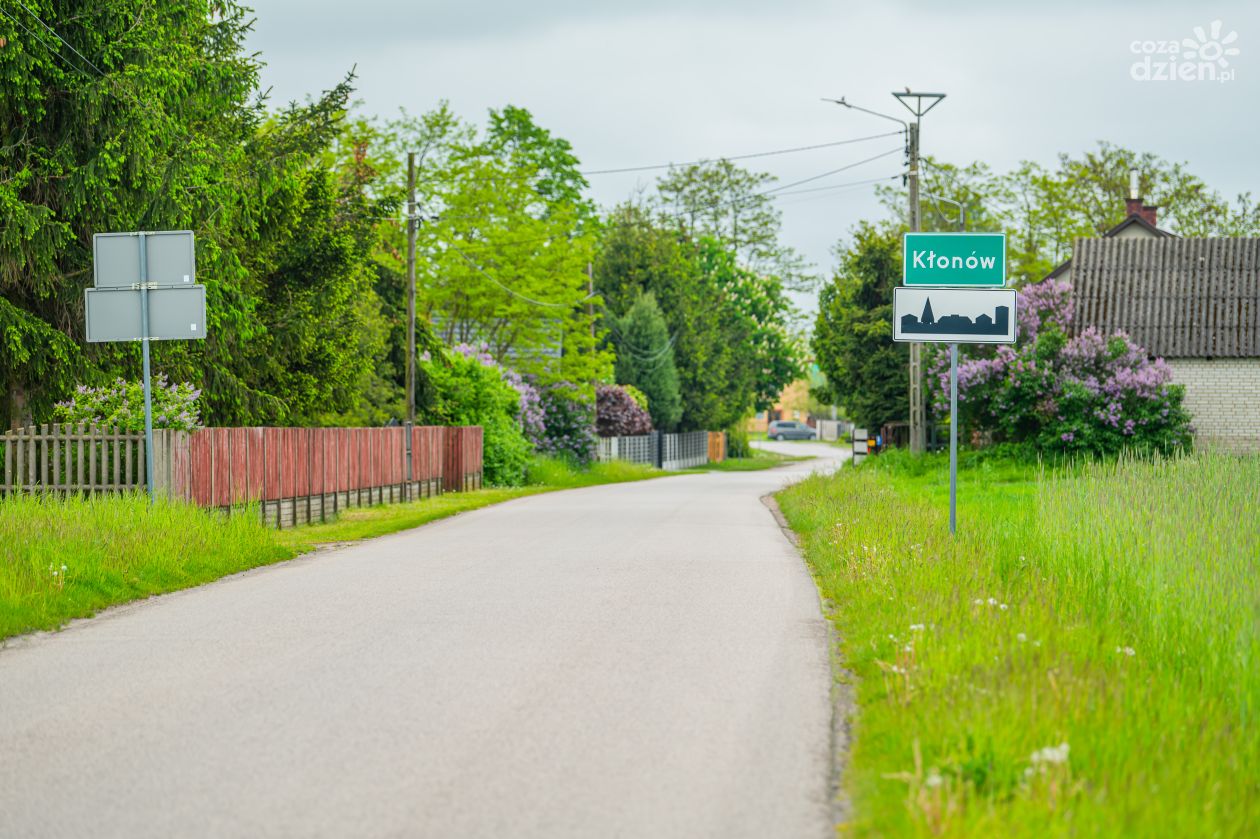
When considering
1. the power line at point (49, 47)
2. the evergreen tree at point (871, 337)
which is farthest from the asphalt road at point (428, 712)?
the evergreen tree at point (871, 337)

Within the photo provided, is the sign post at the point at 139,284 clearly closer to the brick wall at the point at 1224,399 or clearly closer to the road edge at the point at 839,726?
the road edge at the point at 839,726

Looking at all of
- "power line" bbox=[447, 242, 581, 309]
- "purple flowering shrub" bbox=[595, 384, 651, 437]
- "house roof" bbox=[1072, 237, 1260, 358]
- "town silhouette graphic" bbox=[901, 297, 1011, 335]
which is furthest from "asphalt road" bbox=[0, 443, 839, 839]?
"purple flowering shrub" bbox=[595, 384, 651, 437]

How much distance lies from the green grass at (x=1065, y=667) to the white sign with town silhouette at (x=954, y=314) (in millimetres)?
Result: 1964

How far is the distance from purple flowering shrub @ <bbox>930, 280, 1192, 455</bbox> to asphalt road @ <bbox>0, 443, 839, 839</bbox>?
21934mm

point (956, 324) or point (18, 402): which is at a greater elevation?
point (956, 324)

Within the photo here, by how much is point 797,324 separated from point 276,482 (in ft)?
226

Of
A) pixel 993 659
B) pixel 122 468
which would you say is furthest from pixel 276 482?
pixel 993 659

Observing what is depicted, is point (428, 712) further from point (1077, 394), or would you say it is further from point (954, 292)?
point (1077, 394)

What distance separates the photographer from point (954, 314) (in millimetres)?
14281

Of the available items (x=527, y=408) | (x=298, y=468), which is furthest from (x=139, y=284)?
(x=527, y=408)

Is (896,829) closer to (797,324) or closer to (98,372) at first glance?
(98,372)

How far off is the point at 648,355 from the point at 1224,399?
3637 cm

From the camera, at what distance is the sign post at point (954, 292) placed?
14.2m

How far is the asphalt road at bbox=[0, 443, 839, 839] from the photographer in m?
5.48
